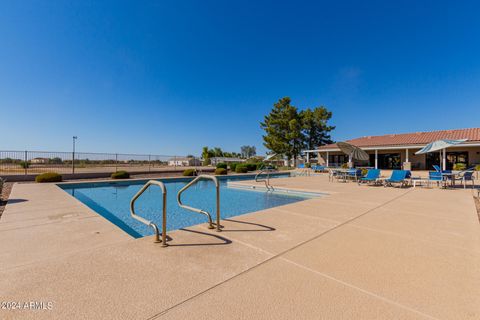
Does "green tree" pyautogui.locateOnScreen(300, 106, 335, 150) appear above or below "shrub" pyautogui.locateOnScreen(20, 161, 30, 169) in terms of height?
above

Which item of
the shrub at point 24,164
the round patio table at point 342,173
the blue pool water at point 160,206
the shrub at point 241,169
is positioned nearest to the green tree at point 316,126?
the shrub at point 241,169

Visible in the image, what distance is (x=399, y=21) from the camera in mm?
16734

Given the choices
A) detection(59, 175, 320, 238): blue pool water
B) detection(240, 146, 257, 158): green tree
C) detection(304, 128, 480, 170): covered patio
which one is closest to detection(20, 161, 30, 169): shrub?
detection(59, 175, 320, 238): blue pool water

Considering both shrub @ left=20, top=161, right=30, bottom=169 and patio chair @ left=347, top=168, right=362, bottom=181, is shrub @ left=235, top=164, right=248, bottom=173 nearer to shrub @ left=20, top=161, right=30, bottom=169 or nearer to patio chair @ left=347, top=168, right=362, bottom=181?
patio chair @ left=347, top=168, right=362, bottom=181

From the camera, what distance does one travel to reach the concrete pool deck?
1.92 m

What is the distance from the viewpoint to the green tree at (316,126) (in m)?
38.7

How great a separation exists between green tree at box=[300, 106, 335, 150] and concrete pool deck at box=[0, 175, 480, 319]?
3562 centimetres

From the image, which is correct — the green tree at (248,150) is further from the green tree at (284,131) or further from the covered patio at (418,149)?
the covered patio at (418,149)

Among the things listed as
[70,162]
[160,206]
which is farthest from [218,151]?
[160,206]

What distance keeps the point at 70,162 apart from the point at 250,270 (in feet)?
64.3

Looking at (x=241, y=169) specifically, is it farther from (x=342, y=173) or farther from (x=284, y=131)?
(x=284, y=131)

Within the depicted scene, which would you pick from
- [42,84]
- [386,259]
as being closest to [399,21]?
[386,259]

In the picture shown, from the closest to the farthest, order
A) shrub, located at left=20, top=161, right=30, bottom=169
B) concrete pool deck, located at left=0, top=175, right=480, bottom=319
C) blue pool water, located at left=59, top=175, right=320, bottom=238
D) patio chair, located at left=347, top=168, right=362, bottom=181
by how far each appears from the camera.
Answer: concrete pool deck, located at left=0, top=175, right=480, bottom=319 → blue pool water, located at left=59, top=175, right=320, bottom=238 → patio chair, located at left=347, top=168, right=362, bottom=181 → shrub, located at left=20, top=161, right=30, bottom=169

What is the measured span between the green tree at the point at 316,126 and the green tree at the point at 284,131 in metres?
1.25
